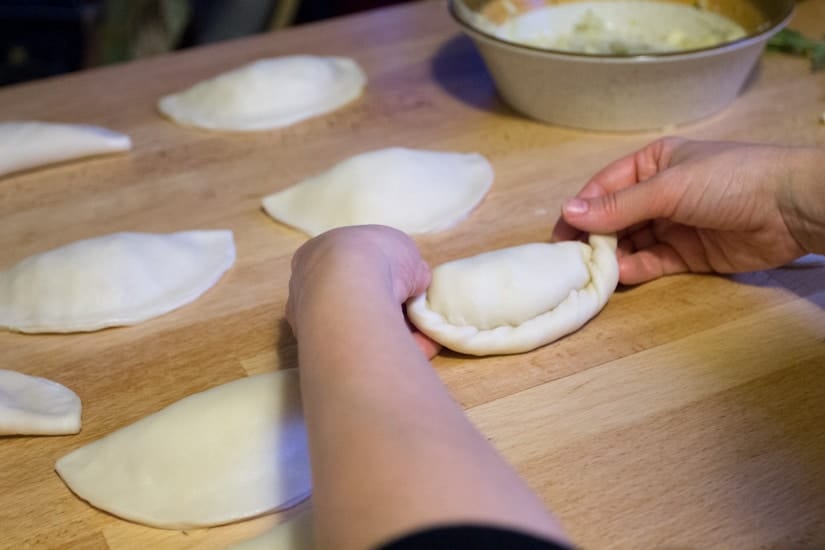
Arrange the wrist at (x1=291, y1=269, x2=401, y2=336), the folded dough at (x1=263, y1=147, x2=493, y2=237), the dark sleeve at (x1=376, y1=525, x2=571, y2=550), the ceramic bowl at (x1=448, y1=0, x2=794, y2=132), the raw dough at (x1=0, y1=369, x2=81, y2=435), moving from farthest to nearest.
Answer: the ceramic bowl at (x1=448, y1=0, x2=794, y2=132)
the folded dough at (x1=263, y1=147, x2=493, y2=237)
the raw dough at (x1=0, y1=369, x2=81, y2=435)
the wrist at (x1=291, y1=269, x2=401, y2=336)
the dark sleeve at (x1=376, y1=525, x2=571, y2=550)

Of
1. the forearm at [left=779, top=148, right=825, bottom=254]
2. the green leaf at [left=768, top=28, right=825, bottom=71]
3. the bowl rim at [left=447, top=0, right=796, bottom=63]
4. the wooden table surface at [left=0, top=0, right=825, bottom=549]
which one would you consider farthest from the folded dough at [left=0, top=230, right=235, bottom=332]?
the green leaf at [left=768, top=28, right=825, bottom=71]

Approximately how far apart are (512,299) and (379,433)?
1.39 ft

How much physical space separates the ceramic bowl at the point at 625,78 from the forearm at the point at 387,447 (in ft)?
2.67

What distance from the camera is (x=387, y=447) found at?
2.07 ft

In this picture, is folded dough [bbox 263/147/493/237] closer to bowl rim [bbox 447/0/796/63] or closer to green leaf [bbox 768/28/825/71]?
bowl rim [bbox 447/0/796/63]

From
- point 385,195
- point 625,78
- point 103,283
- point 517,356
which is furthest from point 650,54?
point 103,283

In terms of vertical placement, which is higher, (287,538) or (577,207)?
(577,207)

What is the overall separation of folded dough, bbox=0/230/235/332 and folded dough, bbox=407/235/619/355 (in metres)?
0.37

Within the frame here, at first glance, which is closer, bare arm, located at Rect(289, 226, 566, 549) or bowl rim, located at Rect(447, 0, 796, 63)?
bare arm, located at Rect(289, 226, 566, 549)

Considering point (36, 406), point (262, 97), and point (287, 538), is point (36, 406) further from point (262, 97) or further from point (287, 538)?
point (262, 97)

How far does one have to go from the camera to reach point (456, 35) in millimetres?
1980

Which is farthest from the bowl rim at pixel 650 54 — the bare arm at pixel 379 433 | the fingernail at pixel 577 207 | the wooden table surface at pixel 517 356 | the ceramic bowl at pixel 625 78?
the bare arm at pixel 379 433

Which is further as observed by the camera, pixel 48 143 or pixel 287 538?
pixel 48 143

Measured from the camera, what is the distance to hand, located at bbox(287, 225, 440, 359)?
0.80 metres
